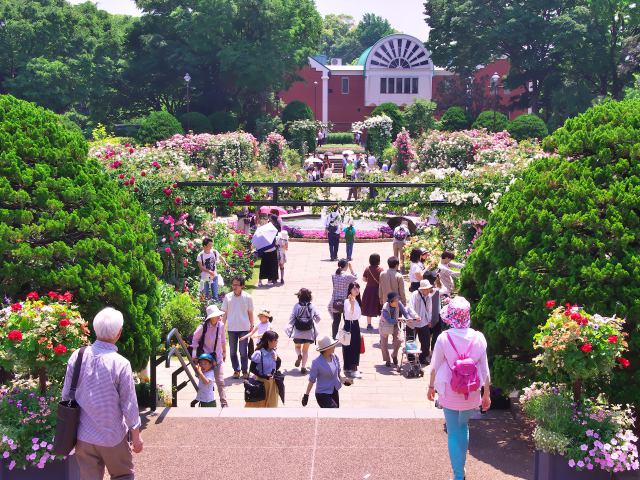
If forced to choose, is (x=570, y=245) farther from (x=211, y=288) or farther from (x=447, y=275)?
(x=211, y=288)

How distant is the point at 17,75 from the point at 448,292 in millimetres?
48898

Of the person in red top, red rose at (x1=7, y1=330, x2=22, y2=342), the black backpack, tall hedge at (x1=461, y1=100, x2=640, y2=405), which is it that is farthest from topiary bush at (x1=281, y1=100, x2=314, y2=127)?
red rose at (x1=7, y1=330, x2=22, y2=342)

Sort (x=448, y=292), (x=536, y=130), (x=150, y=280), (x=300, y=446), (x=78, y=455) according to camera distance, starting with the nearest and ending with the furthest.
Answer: (x=78, y=455) < (x=300, y=446) < (x=150, y=280) < (x=448, y=292) < (x=536, y=130)

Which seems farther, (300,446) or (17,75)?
(17,75)

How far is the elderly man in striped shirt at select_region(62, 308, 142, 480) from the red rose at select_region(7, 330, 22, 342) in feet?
2.22

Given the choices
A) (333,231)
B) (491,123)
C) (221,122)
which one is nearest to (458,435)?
(333,231)

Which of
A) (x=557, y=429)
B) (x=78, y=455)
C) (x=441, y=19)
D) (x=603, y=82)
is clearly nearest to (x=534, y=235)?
(x=557, y=429)

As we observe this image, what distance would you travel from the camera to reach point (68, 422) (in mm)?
5641

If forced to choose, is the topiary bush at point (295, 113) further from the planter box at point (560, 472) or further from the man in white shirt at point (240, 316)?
the planter box at point (560, 472)

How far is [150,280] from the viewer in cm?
828

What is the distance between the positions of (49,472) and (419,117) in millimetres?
47821

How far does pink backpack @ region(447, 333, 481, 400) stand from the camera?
6281 millimetres

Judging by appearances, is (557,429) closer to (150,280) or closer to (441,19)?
(150,280)

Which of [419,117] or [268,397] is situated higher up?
[419,117]
